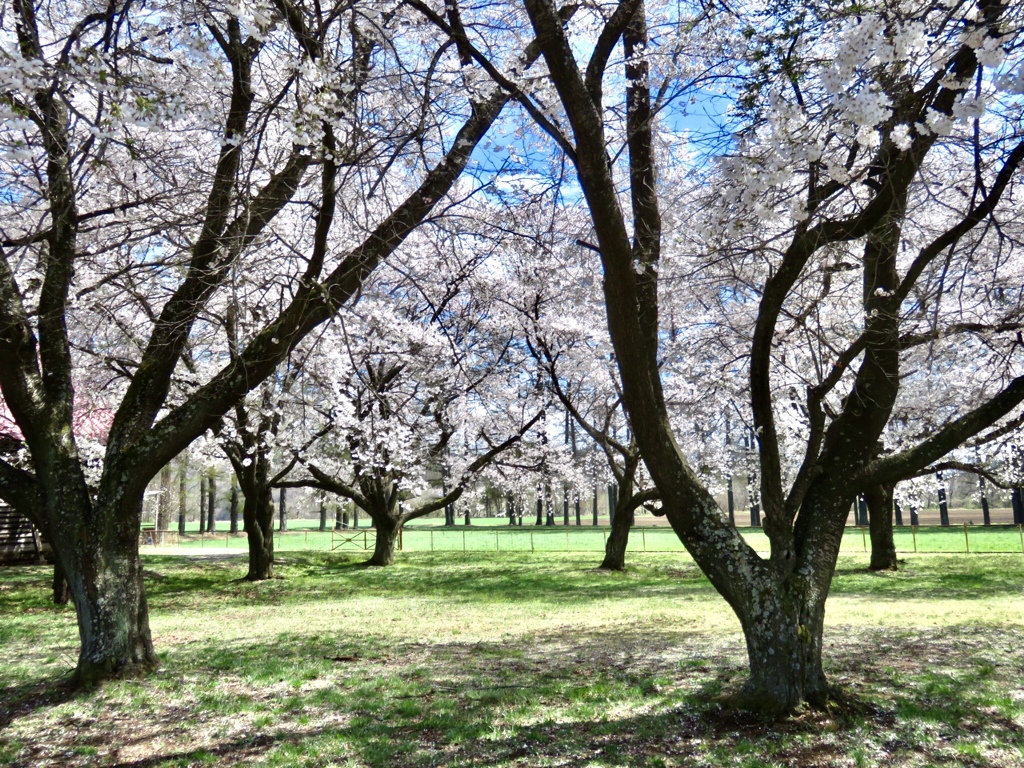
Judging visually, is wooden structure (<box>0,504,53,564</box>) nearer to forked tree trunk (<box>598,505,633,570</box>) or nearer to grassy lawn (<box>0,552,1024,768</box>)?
grassy lawn (<box>0,552,1024,768</box>)

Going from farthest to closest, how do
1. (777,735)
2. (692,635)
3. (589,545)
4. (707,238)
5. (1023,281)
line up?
(589,545), (1023,281), (692,635), (707,238), (777,735)

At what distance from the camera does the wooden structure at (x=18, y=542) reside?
57.0 feet

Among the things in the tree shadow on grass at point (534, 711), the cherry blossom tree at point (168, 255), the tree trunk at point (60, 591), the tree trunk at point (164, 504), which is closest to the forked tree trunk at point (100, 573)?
the cherry blossom tree at point (168, 255)

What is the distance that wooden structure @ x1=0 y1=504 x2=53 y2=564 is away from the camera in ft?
57.0

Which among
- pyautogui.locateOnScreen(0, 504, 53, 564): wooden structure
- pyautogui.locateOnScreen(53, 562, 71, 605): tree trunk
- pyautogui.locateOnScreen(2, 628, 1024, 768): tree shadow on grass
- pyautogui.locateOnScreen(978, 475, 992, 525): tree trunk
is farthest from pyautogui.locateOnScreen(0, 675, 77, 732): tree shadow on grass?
pyautogui.locateOnScreen(978, 475, 992, 525): tree trunk

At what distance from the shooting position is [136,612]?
5.68 metres

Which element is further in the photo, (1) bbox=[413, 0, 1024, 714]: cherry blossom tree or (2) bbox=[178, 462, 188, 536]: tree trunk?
(2) bbox=[178, 462, 188, 536]: tree trunk

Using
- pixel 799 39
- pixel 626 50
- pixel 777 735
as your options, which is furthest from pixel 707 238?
pixel 777 735

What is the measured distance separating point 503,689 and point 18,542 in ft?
56.3

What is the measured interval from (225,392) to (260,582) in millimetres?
10927

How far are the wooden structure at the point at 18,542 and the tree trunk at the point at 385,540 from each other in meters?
7.79

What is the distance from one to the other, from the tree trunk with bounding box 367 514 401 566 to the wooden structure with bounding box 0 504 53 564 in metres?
7.79

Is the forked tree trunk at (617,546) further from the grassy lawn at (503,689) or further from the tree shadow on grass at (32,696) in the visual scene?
the tree shadow on grass at (32,696)

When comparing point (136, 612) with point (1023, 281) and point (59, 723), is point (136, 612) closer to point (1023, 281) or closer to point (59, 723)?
point (59, 723)
